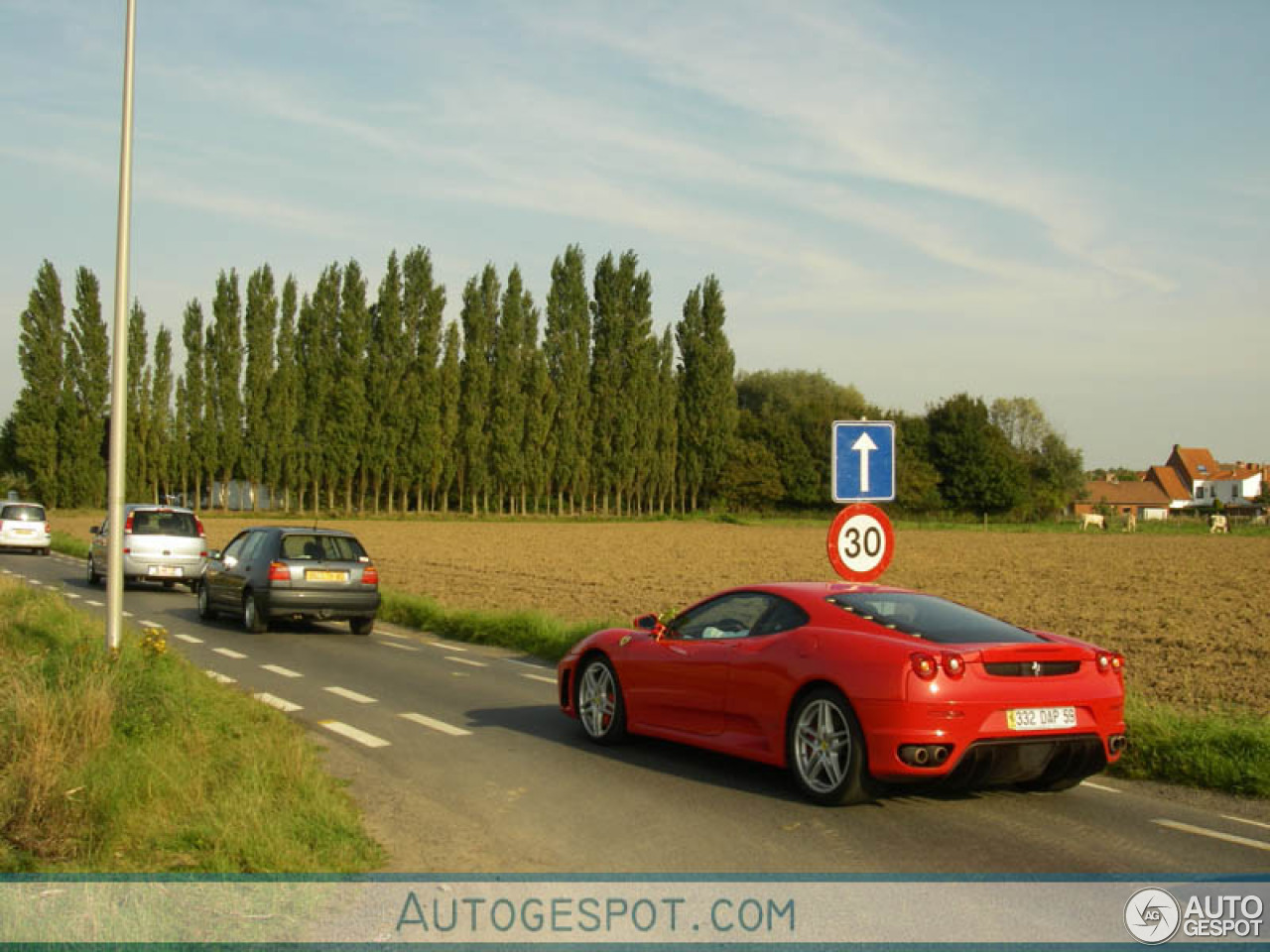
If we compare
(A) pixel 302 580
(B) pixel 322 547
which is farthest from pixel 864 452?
(B) pixel 322 547

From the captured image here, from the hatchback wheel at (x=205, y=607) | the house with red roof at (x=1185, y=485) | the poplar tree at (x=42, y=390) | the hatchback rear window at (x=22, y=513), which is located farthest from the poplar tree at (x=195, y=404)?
the house with red roof at (x=1185, y=485)

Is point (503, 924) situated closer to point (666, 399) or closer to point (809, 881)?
point (809, 881)

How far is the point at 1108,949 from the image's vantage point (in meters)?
4.80

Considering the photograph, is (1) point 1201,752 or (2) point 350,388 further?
(2) point 350,388

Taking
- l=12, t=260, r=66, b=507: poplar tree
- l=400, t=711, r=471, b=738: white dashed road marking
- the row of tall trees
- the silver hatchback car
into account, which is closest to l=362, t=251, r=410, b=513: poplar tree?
the row of tall trees

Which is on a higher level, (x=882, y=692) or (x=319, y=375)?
(x=319, y=375)

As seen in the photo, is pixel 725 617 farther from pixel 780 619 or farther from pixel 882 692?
pixel 882 692

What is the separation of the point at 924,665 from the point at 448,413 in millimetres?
77931

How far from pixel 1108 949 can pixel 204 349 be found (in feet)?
279

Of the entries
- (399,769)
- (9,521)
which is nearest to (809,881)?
(399,769)

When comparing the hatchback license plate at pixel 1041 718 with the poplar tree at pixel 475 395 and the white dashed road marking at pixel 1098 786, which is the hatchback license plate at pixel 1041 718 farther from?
the poplar tree at pixel 475 395

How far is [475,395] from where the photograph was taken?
275ft

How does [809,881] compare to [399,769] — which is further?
[399,769]

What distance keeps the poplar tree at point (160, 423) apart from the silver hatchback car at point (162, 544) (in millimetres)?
60230
